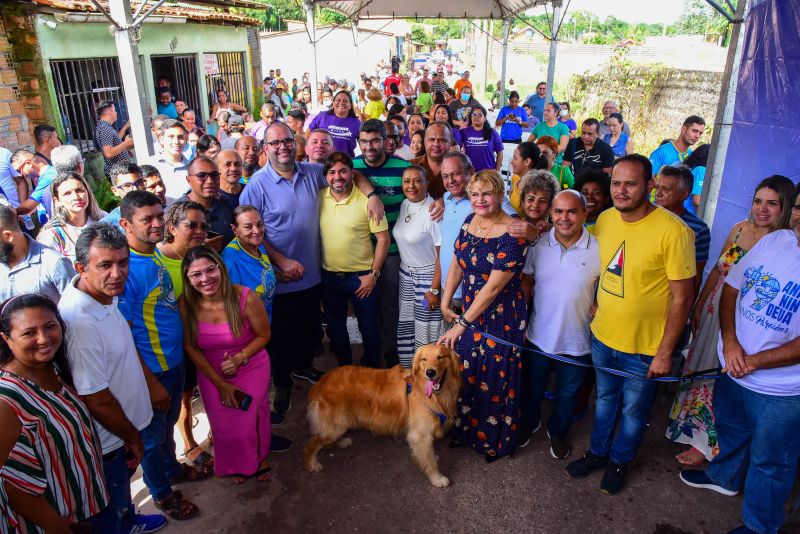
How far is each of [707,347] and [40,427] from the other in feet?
12.8

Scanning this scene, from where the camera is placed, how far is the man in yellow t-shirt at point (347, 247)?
156 inches

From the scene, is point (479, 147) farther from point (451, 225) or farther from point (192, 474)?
point (192, 474)

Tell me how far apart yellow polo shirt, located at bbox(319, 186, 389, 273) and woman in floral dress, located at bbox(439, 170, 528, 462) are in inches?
33.2

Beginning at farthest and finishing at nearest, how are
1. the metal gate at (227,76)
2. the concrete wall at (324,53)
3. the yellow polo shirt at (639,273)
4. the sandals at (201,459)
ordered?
the concrete wall at (324,53)
the metal gate at (227,76)
the sandals at (201,459)
the yellow polo shirt at (639,273)

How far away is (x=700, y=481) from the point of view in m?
3.38

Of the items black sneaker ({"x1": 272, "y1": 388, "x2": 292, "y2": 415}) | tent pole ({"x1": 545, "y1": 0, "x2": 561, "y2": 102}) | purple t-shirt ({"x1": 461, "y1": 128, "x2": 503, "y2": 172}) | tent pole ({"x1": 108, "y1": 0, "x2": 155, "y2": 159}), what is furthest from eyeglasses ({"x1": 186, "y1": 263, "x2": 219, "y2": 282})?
tent pole ({"x1": 545, "y1": 0, "x2": 561, "y2": 102})

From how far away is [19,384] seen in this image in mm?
1901

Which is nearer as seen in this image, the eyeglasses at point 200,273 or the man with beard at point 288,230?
the eyeglasses at point 200,273

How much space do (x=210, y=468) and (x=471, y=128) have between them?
5841 millimetres

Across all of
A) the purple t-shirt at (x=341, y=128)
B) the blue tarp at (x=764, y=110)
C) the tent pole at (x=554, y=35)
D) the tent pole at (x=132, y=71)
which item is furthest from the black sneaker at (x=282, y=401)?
the tent pole at (x=554, y=35)

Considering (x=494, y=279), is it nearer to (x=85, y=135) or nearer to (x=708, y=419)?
(x=708, y=419)

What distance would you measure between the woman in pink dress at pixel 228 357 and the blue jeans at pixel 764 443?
2852mm

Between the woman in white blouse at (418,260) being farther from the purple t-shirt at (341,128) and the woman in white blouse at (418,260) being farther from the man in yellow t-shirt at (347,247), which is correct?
the purple t-shirt at (341,128)

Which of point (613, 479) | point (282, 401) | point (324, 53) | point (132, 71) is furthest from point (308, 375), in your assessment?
point (324, 53)
